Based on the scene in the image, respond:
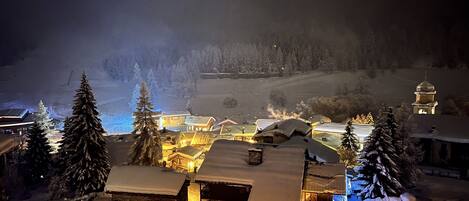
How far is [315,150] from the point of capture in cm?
3020

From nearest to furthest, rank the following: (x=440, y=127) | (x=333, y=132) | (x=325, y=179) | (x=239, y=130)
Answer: (x=325, y=179)
(x=440, y=127)
(x=333, y=132)
(x=239, y=130)

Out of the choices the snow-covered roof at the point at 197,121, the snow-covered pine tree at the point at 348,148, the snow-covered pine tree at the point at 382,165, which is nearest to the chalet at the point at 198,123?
the snow-covered roof at the point at 197,121

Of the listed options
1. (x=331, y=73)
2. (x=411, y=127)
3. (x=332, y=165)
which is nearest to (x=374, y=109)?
(x=331, y=73)

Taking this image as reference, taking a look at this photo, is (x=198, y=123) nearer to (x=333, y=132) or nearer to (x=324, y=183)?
(x=333, y=132)

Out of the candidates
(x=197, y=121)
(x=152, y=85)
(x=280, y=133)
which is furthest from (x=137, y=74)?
(x=280, y=133)

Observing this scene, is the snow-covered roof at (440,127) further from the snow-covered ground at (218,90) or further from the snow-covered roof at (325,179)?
the snow-covered ground at (218,90)

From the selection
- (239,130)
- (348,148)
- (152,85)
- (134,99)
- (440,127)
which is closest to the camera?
(440,127)

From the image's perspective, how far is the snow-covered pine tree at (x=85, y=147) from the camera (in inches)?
960

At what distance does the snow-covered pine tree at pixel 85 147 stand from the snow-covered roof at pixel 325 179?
483 inches

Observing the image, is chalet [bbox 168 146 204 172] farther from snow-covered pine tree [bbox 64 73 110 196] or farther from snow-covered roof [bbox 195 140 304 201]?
snow-covered roof [bbox 195 140 304 201]

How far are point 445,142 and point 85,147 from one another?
24858mm

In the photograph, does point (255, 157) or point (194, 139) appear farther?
point (194, 139)

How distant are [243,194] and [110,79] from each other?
5332 cm

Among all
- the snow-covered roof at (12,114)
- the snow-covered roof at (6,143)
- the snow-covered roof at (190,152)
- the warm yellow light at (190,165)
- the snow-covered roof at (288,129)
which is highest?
the snow-covered roof at (6,143)
